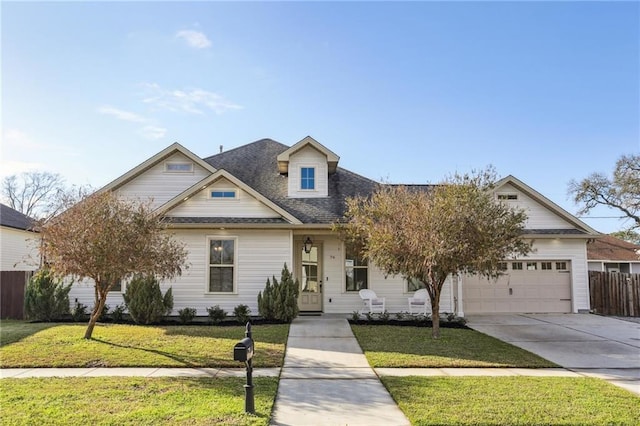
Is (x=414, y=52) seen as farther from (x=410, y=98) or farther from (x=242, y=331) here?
(x=242, y=331)

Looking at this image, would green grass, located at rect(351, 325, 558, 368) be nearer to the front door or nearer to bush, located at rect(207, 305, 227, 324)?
the front door

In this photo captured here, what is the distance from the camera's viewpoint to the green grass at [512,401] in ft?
16.0

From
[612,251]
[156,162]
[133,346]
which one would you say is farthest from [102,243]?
[612,251]

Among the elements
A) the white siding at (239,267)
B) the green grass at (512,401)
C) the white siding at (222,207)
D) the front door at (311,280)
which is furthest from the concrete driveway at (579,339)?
the white siding at (222,207)

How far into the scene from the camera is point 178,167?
50.4 ft

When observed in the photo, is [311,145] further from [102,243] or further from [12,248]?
[12,248]

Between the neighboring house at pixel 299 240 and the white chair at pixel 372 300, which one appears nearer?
the neighboring house at pixel 299 240

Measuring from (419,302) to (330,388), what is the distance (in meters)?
8.26

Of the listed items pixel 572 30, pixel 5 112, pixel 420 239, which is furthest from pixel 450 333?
pixel 5 112

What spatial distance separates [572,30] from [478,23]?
267 centimetres

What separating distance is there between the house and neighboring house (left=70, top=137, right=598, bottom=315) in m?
1.93

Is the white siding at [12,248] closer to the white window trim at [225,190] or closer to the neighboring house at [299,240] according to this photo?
the neighboring house at [299,240]

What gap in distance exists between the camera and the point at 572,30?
37.8 ft

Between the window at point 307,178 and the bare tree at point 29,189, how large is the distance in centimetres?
3232
